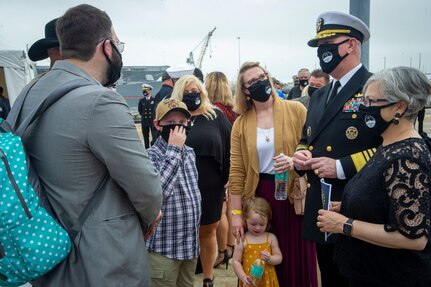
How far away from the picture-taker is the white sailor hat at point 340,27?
95.6 inches

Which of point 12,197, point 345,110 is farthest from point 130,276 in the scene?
point 345,110

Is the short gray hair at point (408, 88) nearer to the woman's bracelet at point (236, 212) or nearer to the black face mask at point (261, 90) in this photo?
the black face mask at point (261, 90)

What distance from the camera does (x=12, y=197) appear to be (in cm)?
137

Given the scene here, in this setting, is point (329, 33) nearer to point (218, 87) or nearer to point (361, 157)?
point (361, 157)

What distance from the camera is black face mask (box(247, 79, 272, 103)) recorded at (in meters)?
2.98

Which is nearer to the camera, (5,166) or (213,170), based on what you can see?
(5,166)

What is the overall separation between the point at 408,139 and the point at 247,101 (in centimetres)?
155

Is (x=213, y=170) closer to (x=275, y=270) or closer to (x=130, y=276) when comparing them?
(x=275, y=270)

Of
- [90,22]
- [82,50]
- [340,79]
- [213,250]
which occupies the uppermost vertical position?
[90,22]

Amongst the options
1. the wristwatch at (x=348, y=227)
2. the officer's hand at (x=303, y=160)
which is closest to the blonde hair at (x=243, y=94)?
the officer's hand at (x=303, y=160)

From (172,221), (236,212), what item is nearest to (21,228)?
(172,221)

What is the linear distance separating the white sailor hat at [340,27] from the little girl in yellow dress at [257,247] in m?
1.33

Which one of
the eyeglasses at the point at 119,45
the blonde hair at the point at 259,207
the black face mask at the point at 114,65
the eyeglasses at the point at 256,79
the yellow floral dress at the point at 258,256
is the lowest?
the yellow floral dress at the point at 258,256

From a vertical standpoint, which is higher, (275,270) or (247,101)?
(247,101)
